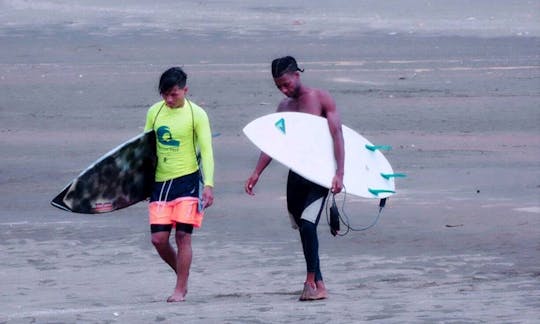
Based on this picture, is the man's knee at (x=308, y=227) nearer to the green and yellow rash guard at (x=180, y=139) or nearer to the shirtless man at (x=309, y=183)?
the shirtless man at (x=309, y=183)

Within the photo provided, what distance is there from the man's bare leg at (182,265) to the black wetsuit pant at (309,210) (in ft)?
2.28

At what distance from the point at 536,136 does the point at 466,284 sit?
8318 mm

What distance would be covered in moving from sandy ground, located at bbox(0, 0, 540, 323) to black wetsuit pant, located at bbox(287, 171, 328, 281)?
11.7 inches

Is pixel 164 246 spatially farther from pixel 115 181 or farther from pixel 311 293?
pixel 311 293

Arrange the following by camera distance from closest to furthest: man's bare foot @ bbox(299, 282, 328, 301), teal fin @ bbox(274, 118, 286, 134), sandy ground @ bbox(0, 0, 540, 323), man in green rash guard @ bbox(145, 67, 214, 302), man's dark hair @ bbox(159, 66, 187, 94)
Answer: man's dark hair @ bbox(159, 66, 187, 94) < man in green rash guard @ bbox(145, 67, 214, 302) < man's bare foot @ bbox(299, 282, 328, 301) < teal fin @ bbox(274, 118, 286, 134) < sandy ground @ bbox(0, 0, 540, 323)

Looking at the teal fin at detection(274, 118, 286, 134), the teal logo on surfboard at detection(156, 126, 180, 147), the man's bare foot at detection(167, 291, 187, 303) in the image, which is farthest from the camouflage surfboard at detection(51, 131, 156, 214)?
the teal fin at detection(274, 118, 286, 134)

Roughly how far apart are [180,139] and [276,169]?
6.59 meters

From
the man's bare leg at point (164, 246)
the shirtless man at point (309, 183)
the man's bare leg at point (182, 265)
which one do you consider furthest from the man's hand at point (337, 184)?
the man's bare leg at point (164, 246)

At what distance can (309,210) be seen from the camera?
845cm

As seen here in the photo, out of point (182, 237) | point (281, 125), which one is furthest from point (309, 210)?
point (182, 237)

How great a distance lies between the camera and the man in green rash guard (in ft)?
27.3

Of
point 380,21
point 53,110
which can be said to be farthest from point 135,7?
point 53,110

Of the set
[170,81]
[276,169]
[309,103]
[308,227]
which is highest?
[170,81]

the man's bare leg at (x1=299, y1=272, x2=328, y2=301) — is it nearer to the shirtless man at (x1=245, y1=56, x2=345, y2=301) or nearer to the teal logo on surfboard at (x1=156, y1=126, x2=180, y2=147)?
the shirtless man at (x1=245, y1=56, x2=345, y2=301)
